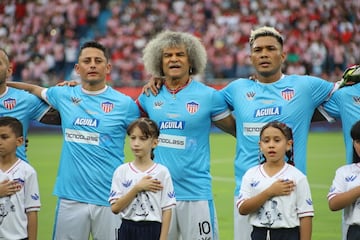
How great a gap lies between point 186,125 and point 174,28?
21597 millimetres

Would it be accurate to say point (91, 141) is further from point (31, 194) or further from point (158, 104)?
point (31, 194)

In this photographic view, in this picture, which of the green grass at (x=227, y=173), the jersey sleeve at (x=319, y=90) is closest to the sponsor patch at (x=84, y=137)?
the jersey sleeve at (x=319, y=90)

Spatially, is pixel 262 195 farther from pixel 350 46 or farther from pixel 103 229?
pixel 350 46

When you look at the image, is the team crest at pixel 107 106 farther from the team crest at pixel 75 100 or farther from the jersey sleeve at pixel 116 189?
the jersey sleeve at pixel 116 189

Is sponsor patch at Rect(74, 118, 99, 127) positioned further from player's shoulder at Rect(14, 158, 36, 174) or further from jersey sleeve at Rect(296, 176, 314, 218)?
jersey sleeve at Rect(296, 176, 314, 218)

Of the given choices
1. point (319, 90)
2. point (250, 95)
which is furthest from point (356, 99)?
point (250, 95)

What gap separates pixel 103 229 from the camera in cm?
625

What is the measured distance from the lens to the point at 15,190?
5719 millimetres

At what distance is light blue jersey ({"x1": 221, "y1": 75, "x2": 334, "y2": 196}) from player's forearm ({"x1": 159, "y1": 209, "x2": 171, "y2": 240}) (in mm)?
769

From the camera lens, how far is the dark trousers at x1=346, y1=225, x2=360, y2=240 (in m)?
5.48

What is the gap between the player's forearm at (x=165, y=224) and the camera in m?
5.60

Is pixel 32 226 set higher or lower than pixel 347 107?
lower

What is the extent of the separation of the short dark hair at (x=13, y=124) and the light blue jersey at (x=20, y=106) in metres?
0.46

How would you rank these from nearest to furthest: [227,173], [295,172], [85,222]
→ [295,172]
[85,222]
[227,173]
